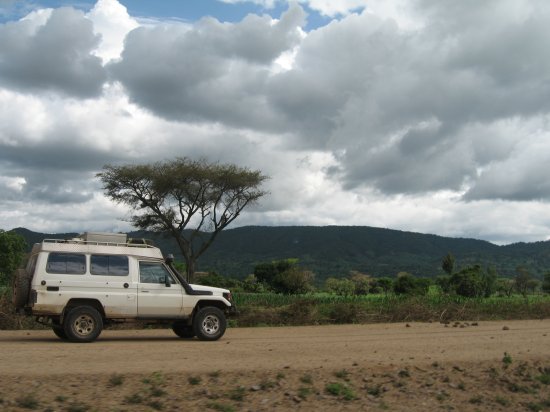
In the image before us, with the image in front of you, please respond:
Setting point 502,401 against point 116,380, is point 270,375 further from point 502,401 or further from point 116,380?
point 502,401

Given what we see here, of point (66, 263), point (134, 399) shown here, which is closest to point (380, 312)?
point (66, 263)

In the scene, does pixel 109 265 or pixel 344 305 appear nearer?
pixel 109 265

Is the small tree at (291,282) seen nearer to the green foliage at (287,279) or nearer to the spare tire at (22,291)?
the green foliage at (287,279)

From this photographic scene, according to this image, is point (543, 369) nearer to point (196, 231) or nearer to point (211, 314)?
point (211, 314)

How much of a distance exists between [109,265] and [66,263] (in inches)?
41.6

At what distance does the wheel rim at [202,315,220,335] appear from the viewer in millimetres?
18031

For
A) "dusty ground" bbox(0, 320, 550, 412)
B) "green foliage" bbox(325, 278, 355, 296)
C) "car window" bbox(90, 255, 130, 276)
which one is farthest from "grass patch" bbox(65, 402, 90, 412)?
"green foliage" bbox(325, 278, 355, 296)

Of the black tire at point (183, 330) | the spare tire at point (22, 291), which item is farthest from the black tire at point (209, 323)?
the spare tire at point (22, 291)

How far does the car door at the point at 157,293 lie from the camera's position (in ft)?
57.2

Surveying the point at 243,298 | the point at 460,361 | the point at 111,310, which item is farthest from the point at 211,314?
the point at 243,298

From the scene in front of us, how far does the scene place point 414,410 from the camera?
11758mm

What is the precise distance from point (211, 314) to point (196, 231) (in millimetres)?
38505

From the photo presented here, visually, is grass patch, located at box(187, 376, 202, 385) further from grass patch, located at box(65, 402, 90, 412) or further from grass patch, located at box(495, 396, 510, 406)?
grass patch, located at box(495, 396, 510, 406)

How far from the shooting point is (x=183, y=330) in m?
19.1
